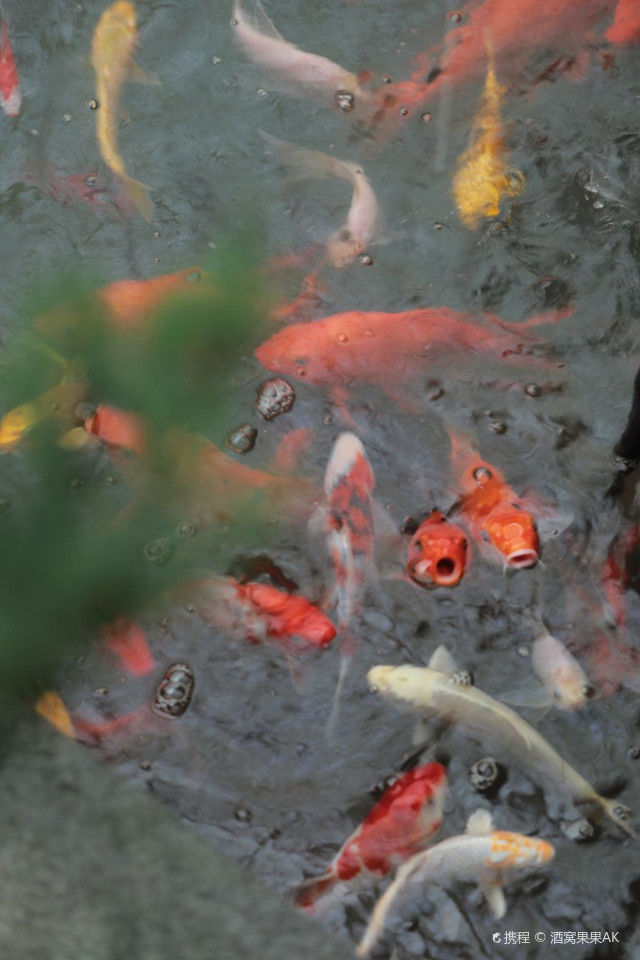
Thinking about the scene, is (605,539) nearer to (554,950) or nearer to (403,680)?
(403,680)

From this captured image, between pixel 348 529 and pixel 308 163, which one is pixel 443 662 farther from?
pixel 308 163

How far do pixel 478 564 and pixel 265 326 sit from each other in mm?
1156

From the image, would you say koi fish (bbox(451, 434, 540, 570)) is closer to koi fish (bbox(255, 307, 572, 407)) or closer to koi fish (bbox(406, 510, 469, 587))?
koi fish (bbox(406, 510, 469, 587))

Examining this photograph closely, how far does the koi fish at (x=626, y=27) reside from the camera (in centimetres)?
397

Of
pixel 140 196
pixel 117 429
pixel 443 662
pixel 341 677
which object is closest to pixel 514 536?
pixel 443 662

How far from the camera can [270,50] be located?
3957 mm

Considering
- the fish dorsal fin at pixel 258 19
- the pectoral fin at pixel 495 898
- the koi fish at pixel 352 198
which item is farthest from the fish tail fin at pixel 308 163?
the pectoral fin at pixel 495 898

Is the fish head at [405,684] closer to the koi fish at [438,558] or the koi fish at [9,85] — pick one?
the koi fish at [438,558]

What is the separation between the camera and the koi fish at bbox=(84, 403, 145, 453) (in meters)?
3.23

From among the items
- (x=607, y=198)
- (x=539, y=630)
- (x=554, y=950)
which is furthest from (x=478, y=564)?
(x=607, y=198)

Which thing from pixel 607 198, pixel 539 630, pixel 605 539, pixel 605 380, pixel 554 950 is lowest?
pixel 554 950

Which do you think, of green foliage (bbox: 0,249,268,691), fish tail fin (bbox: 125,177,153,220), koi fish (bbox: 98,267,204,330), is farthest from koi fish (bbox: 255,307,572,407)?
fish tail fin (bbox: 125,177,153,220)

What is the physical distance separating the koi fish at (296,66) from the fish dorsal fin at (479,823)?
2.82 metres

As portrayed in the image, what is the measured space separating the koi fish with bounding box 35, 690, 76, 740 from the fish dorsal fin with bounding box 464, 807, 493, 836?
1.16 metres
